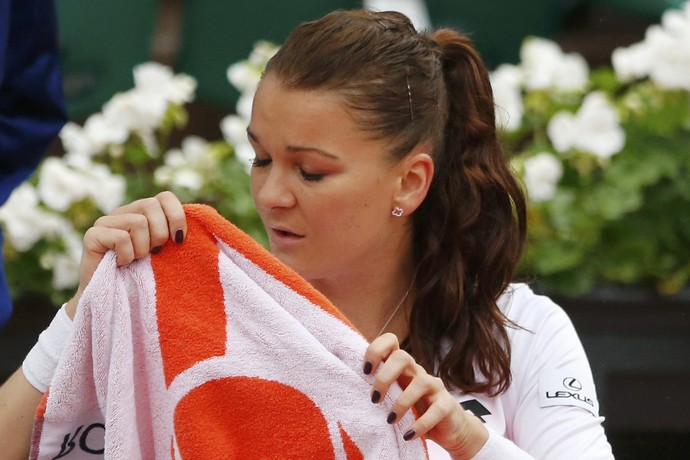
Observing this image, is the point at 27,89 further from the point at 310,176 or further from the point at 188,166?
the point at 188,166

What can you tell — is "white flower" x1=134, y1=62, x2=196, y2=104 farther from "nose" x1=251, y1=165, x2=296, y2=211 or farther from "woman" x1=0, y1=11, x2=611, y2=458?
"nose" x1=251, y1=165, x2=296, y2=211

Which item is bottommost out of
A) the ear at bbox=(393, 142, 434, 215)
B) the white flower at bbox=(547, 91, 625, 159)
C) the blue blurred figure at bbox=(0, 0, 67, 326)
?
the ear at bbox=(393, 142, 434, 215)

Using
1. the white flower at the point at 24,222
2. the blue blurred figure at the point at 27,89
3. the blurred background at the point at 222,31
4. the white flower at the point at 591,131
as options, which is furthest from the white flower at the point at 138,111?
the white flower at the point at 591,131

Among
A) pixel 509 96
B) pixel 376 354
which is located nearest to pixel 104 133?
pixel 509 96

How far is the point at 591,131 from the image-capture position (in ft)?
8.80

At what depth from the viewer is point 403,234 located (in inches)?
67.9

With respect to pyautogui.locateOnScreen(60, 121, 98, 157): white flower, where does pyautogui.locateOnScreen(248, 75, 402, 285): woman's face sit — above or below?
below

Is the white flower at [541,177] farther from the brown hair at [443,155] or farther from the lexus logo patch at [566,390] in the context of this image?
the lexus logo patch at [566,390]

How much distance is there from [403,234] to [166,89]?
1.24 meters

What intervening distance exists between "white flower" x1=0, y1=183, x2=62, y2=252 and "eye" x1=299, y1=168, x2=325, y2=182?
1.23 metres

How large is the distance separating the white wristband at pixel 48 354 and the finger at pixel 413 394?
0.38m

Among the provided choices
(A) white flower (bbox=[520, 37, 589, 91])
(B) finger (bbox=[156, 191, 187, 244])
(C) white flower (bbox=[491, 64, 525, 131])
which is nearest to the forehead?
(B) finger (bbox=[156, 191, 187, 244])

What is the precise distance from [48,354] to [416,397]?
0.42 meters

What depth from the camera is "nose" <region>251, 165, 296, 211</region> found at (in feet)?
4.95
